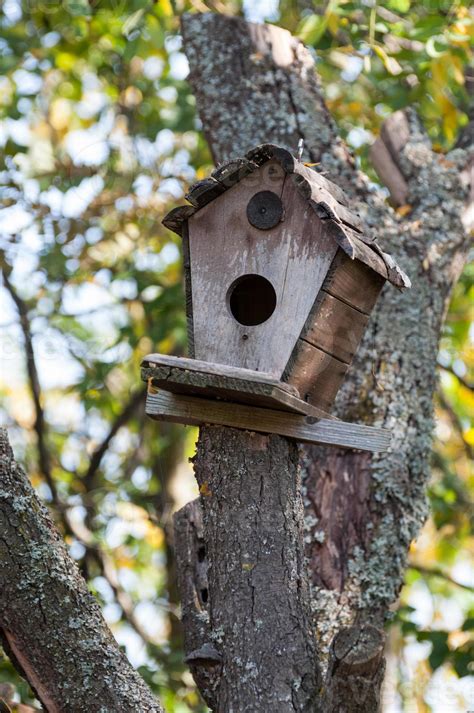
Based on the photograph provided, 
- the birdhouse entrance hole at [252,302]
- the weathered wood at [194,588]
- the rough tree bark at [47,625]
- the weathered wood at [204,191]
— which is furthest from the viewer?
the birdhouse entrance hole at [252,302]

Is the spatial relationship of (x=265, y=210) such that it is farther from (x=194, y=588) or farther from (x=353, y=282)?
(x=194, y=588)

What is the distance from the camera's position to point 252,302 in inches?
103

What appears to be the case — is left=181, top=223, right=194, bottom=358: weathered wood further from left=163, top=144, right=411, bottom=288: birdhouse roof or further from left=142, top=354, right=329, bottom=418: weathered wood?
left=142, top=354, right=329, bottom=418: weathered wood

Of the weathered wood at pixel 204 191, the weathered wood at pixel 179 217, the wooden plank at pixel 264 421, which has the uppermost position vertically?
the weathered wood at pixel 204 191

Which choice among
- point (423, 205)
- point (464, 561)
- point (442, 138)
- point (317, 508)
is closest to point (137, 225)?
point (442, 138)

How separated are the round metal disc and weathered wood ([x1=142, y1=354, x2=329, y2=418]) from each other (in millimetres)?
452

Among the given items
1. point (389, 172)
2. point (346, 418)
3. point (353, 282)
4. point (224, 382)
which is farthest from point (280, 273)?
point (389, 172)

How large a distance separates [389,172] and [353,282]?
1.37 metres

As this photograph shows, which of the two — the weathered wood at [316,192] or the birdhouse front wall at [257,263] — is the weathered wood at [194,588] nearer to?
the birdhouse front wall at [257,263]

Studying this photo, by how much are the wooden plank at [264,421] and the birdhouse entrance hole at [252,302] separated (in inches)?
15.5

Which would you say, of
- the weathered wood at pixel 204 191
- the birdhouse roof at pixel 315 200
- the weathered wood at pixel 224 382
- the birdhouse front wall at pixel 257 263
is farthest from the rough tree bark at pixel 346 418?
the weathered wood at pixel 204 191

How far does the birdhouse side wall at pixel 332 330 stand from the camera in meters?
2.27

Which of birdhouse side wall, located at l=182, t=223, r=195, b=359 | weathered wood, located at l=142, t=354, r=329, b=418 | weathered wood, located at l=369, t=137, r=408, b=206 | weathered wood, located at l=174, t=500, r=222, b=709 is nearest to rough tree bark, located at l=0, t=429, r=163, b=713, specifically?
weathered wood, located at l=174, t=500, r=222, b=709

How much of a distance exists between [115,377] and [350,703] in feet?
15.2
